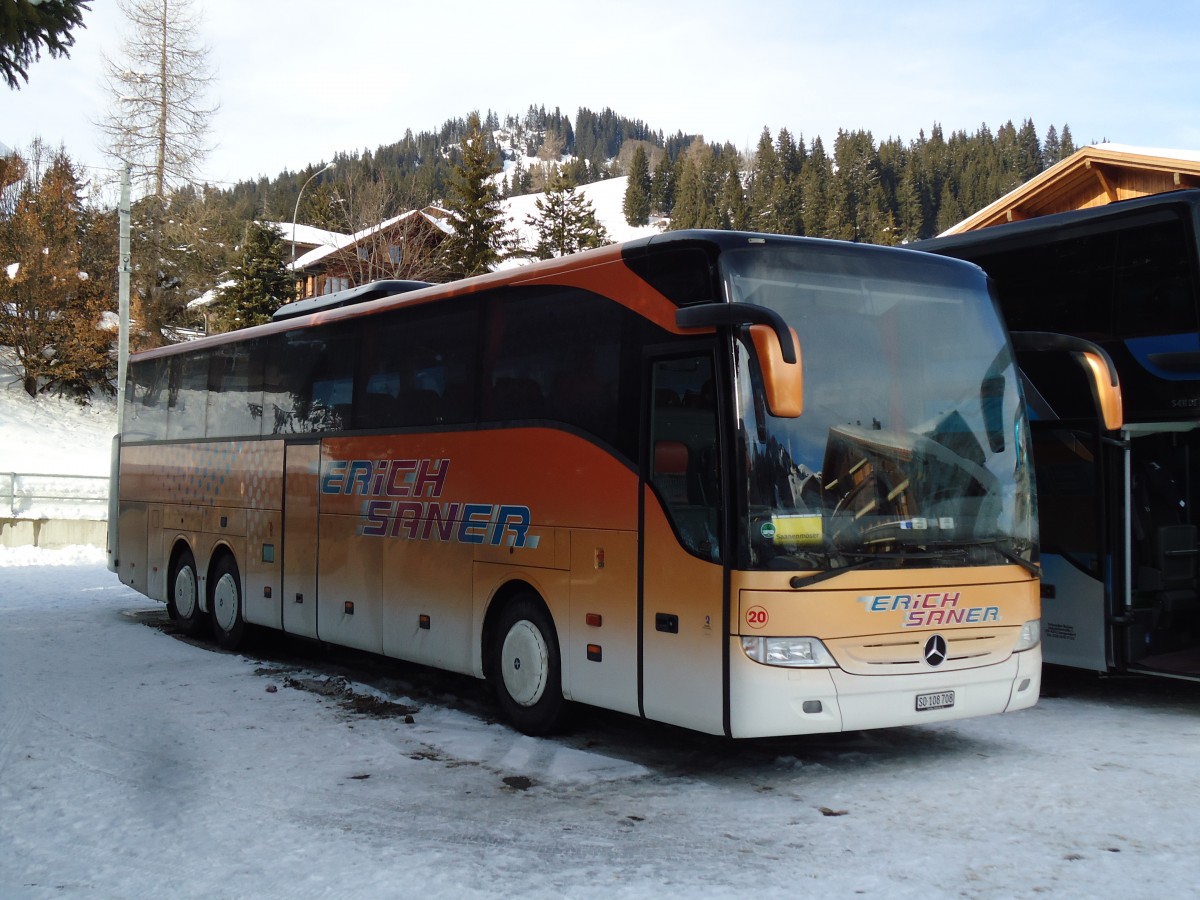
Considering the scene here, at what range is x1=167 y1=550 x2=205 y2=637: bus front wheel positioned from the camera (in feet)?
47.2

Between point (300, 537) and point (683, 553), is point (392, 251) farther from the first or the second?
point (683, 553)

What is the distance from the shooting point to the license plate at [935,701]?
7121 mm

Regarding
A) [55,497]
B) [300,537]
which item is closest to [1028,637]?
[300,537]

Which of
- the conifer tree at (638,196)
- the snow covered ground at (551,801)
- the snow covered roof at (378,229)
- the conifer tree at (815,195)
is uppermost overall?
the conifer tree at (638,196)

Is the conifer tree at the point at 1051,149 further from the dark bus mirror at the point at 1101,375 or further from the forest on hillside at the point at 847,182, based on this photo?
the dark bus mirror at the point at 1101,375

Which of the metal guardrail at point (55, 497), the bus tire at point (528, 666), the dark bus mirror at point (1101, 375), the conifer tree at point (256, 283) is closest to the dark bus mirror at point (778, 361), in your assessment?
the dark bus mirror at point (1101, 375)

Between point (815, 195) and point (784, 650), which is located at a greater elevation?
point (815, 195)

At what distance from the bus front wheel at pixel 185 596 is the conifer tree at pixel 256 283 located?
33.5 metres

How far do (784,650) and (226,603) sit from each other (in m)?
8.78

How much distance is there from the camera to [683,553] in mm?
7191

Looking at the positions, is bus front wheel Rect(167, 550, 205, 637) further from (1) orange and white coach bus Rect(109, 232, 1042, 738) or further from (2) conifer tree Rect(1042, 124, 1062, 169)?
(2) conifer tree Rect(1042, 124, 1062, 169)

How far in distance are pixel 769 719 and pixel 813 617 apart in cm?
63

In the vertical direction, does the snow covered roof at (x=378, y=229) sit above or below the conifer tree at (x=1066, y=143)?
below

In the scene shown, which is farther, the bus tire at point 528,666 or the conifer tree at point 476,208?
the conifer tree at point 476,208
